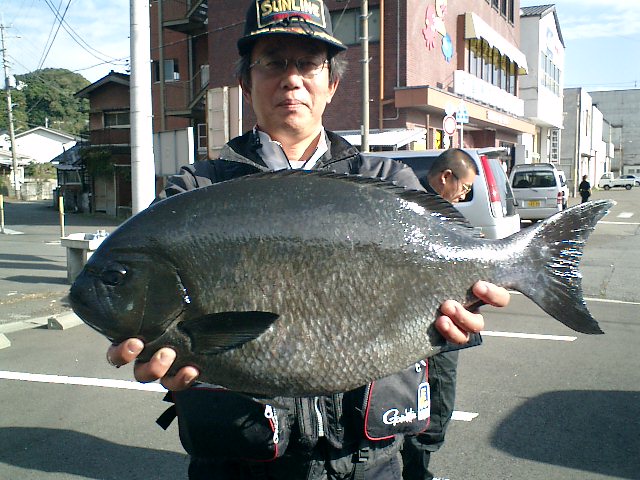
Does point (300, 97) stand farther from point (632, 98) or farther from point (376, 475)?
point (632, 98)

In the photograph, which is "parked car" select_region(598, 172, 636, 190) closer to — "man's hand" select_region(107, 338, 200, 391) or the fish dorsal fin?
the fish dorsal fin

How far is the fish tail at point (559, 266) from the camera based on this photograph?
5.80 feet

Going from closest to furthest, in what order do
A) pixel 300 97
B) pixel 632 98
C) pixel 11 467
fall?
pixel 300 97
pixel 11 467
pixel 632 98

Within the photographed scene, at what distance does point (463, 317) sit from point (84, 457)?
3.52 m

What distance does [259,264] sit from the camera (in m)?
1.59

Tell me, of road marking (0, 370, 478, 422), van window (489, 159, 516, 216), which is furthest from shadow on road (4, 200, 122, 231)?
road marking (0, 370, 478, 422)

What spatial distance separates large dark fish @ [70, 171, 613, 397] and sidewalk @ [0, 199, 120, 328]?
34cm

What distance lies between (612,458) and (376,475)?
2.81 metres

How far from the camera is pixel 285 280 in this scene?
1586 millimetres

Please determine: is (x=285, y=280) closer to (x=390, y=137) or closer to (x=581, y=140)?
(x=390, y=137)

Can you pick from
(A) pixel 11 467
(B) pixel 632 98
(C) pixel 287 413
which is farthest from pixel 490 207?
(B) pixel 632 98

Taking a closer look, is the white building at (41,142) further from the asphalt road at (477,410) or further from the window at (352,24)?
the asphalt road at (477,410)

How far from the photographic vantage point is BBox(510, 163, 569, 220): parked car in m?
18.9

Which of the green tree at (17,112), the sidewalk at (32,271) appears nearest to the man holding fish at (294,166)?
the sidewalk at (32,271)
